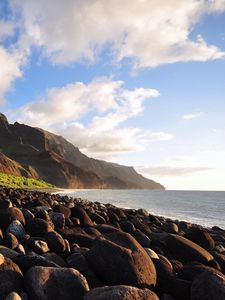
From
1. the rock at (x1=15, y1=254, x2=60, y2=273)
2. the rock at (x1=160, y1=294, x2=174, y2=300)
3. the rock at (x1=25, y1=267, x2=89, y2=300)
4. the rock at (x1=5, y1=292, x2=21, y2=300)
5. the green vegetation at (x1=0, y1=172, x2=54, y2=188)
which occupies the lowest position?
the rock at (x1=160, y1=294, x2=174, y2=300)

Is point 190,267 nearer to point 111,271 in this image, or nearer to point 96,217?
point 111,271

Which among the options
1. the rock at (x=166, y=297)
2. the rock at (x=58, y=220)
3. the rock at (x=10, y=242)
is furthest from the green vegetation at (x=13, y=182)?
the rock at (x=166, y=297)

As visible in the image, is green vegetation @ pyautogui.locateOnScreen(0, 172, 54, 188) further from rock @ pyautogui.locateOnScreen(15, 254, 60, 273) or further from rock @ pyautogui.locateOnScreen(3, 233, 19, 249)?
rock @ pyautogui.locateOnScreen(15, 254, 60, 273)

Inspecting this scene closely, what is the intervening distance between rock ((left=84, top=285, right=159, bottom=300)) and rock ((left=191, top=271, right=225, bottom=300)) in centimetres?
81

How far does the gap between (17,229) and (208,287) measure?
4798 mm

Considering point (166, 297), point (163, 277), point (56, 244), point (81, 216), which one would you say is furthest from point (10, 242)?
point (81, 216)

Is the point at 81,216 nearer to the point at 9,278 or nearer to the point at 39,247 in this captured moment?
the point at 39,247

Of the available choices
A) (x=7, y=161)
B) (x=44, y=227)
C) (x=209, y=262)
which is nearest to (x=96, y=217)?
(x=44, y=227)

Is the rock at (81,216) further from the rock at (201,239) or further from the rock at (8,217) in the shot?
the rock at (201,239)

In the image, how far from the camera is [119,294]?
5.09 meters

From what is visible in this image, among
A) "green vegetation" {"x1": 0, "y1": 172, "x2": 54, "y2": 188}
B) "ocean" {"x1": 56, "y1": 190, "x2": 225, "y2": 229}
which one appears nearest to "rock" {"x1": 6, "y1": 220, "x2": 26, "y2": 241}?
"ocean" {"x1": 56, "y1": 190, "x2": 225, "y2": 229}

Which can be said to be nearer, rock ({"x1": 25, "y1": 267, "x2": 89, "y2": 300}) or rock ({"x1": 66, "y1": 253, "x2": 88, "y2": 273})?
rock ({"x1": 25, "y1": 267, "x2": 89, "y2": 300})

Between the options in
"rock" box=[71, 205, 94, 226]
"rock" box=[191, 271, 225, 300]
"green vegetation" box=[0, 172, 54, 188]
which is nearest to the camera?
"rock" box=[191, 271, 225, 300]

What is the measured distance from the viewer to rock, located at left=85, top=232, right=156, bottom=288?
20.2 ft
